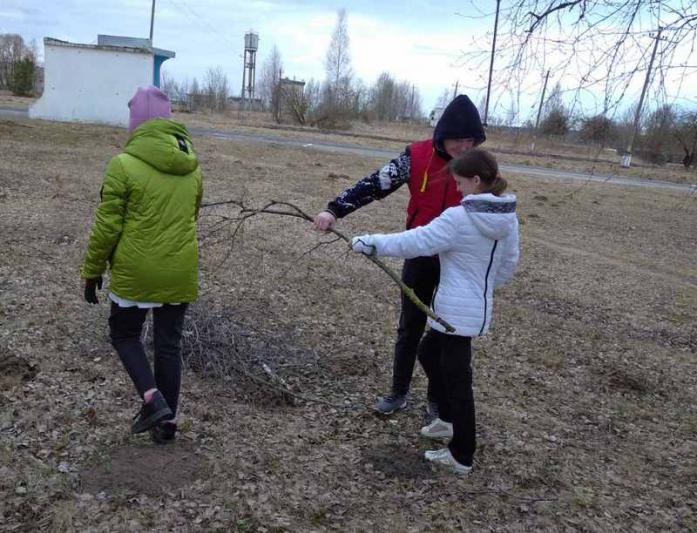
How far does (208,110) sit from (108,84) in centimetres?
2502

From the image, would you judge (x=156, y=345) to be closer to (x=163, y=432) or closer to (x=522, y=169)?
(x=163, y=432)

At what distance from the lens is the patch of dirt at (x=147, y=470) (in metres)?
2.77

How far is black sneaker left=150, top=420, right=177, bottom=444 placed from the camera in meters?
3.11

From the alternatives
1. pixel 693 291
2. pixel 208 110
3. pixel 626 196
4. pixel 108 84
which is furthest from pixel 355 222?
pixel 208 110

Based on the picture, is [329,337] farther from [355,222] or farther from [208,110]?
[208,110]

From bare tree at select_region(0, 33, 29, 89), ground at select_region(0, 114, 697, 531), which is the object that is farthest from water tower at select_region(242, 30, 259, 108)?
ground at select_region(0, 114, 697, 531)

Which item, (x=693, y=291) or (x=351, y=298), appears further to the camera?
(x=693, y=291)

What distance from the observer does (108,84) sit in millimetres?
21844

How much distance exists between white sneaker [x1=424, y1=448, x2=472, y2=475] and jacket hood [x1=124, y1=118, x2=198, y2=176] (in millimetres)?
1858

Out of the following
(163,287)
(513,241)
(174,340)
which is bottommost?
(174,340)

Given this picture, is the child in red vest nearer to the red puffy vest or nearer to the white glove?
the red puffy vest

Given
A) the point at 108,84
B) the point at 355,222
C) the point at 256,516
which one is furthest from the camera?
the point at 108,84

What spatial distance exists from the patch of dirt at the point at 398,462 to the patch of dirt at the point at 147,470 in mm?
866

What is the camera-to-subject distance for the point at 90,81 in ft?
71.4
